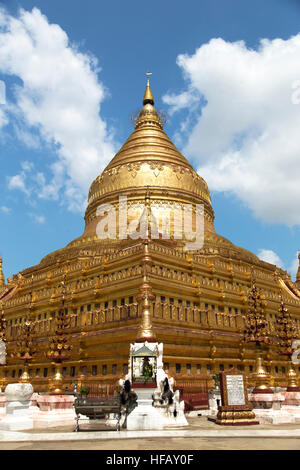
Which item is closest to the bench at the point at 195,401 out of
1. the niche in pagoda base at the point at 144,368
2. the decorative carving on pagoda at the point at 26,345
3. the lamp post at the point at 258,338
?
the lamp post at the point at 258,338

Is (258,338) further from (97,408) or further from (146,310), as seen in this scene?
(97,408)

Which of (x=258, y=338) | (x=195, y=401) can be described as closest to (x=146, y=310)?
(x=195, y=401)

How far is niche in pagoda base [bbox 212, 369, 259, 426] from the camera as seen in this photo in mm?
17000

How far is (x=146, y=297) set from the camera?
2298 cm

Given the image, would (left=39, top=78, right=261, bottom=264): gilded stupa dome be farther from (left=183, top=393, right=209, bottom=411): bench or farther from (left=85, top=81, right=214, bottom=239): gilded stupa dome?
(left=183, top=393, right=209, bottom=411): bench

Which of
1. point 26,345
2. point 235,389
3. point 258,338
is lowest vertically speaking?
point 235,389

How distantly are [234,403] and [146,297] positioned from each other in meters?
7.65

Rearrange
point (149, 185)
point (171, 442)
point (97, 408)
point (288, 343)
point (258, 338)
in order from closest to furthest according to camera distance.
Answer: point (171, 442), point (97, 408), point (258, 338), point (288, 343), point (149, 185)

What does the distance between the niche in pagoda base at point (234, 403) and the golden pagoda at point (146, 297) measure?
4.64m

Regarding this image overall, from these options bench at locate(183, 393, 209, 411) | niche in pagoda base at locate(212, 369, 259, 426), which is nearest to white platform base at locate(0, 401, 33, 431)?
bench at locate(183, 393, 209, 411)

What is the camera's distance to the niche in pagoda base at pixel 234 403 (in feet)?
55.8

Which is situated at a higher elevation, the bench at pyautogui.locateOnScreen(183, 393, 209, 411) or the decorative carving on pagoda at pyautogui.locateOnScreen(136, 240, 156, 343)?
the decorative carving on pagoda at pyautogui.locateOnScreen(136, 240, 156, 343)

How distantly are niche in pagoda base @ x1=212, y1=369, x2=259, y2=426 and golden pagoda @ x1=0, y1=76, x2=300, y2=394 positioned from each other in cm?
464

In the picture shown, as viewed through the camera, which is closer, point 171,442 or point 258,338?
point 171,442
